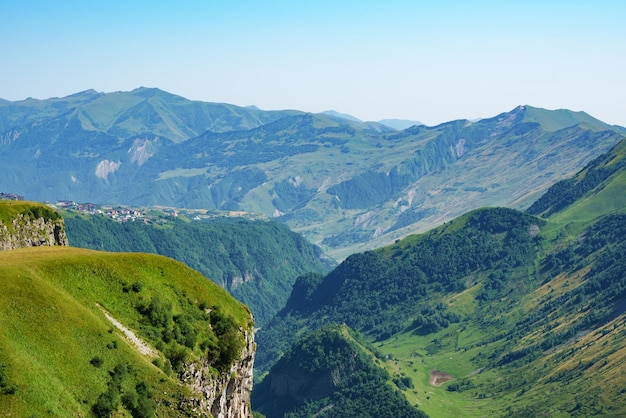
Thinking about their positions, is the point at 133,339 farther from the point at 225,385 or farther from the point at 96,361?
the point at 225,385

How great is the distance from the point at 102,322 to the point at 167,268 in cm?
2899

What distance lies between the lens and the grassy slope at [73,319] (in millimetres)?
103000

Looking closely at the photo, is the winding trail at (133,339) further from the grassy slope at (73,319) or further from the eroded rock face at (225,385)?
the eroded rock face at (225,385)

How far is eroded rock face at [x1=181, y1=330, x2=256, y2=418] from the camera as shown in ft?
428

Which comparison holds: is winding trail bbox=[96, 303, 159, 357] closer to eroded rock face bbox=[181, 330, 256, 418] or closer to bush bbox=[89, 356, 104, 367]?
eroded rock face bbox=[181, 330, 256, 418]

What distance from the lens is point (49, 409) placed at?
99.2m

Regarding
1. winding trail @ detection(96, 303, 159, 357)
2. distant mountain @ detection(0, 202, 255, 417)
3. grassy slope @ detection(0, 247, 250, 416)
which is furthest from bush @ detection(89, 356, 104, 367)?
winding trail @ detection(96, 303, 159, 357)

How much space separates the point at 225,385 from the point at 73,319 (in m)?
30.9

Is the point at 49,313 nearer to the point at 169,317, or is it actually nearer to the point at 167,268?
the point at 169,317

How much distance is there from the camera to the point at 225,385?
454ft

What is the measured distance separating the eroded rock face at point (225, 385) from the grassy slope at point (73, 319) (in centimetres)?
587

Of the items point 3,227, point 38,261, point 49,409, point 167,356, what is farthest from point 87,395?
point 3,227

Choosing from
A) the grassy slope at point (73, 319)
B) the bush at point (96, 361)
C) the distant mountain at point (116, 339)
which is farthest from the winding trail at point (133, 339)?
the bush at point (96, 361)

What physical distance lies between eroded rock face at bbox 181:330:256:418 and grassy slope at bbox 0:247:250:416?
587 centimetres
